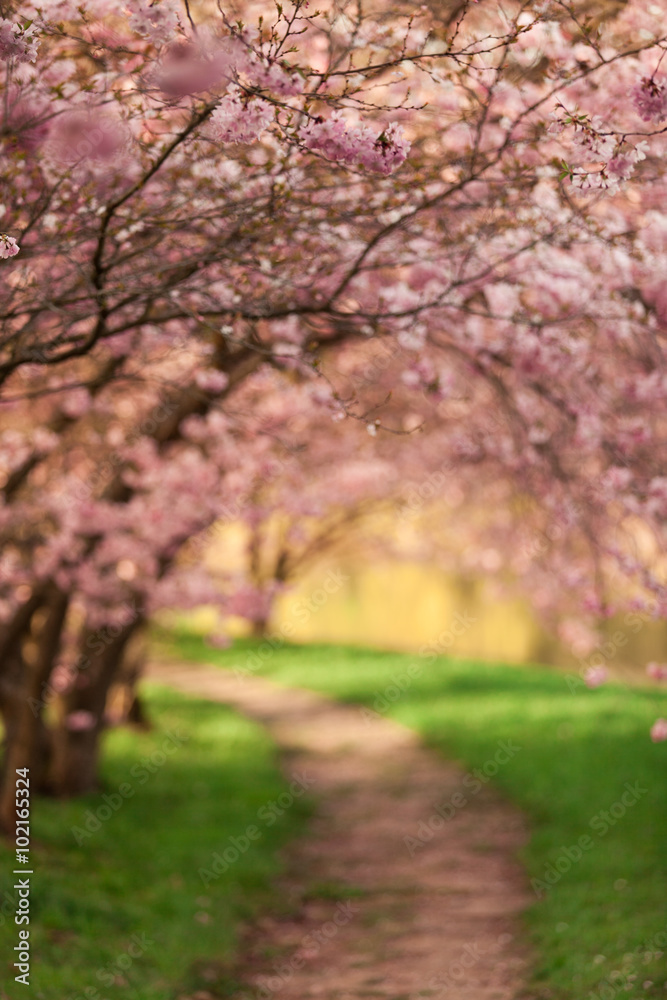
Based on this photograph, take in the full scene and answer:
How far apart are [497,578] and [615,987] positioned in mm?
15850

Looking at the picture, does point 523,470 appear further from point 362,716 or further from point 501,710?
point 362,716

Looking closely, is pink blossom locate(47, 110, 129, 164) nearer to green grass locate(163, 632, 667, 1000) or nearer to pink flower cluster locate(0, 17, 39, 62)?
pink flower cluster locate(0, 17, 39, 62)

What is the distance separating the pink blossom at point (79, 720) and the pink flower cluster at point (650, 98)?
7.47 metres

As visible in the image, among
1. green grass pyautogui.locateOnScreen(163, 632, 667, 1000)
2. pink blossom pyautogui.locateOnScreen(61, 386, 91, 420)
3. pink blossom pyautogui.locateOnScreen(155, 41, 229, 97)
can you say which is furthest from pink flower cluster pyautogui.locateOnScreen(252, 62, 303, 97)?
pink blossom pyautogui.locateOnScreen(61, 386, 91, 420)

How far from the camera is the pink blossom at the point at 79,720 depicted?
881cm

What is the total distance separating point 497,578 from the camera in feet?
67.2

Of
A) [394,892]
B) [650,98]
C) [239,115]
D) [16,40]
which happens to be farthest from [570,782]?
[16,40]

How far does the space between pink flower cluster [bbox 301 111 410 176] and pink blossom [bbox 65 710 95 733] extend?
6908 millimetres

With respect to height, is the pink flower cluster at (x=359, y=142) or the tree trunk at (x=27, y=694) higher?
the pink flower cluster at (x=359, y=142)

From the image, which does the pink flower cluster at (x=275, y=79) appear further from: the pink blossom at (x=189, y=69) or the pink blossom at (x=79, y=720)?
the pink blossom at (x=79, y=720)

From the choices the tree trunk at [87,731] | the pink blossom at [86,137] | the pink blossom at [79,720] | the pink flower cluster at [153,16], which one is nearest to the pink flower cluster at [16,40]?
the pink flower cluster at [153,16]

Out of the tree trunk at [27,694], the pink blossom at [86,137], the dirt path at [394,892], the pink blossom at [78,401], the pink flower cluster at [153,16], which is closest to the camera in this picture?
the pink flower cluster at [153,16]

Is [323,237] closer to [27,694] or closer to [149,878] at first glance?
[149,878]

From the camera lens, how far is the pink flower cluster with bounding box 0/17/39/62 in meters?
2.91
